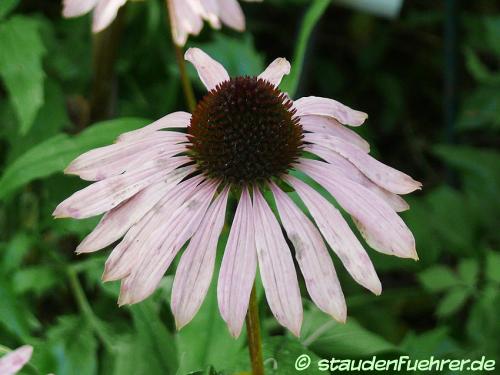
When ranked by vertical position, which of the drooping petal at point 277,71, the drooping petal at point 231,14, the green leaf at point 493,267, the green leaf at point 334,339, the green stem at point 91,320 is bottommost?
the green leaf at point 493,267

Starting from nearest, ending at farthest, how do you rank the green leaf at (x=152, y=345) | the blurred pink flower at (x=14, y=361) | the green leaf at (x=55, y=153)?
the blurred pink flower at (x=14, y=361)
the green leaf at (x=152, y=345)
the green leaf at (x=55, y=153)

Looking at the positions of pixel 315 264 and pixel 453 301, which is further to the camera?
pixel 453 301

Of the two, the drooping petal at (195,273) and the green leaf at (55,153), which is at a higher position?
the drooping petal at (195,273)

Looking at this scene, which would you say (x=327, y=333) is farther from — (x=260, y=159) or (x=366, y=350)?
(x=260, y=159)

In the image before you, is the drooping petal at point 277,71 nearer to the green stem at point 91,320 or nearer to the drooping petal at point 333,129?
the drooping petal at point 333,129

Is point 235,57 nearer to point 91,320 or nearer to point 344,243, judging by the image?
point 91,320

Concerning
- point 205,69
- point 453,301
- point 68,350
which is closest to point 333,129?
point 205,69

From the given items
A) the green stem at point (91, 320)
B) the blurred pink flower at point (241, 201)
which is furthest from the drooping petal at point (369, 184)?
the green stem at point (91, 320)
